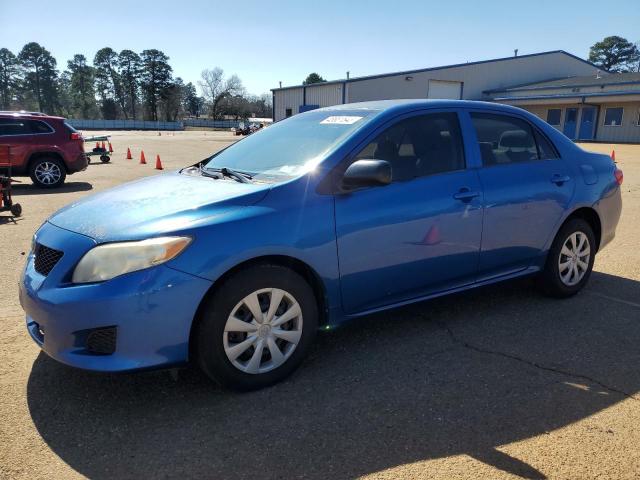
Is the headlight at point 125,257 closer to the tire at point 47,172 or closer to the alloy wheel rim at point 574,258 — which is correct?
the alloy wheel rim at point 574,258

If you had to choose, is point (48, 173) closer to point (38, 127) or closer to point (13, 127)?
point (38, 127)

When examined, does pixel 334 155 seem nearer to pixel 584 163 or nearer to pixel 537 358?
pixel 537 358

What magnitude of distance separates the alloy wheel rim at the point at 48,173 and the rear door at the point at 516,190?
38.1 ft

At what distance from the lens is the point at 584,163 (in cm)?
477

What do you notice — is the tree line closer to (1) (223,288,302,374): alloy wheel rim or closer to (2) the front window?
(2) the front window

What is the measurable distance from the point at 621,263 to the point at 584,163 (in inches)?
77.0

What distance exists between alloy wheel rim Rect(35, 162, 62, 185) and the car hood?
33.9 feet

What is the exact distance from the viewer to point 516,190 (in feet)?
13.8

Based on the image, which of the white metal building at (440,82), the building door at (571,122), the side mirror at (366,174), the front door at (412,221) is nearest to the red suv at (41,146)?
the front door at (412,221)

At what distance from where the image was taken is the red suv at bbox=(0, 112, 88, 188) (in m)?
12.2

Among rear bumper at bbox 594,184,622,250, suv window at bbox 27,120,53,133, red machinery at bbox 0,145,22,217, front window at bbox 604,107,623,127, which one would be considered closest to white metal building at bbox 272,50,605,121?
front window at bbox 604,107,623,127

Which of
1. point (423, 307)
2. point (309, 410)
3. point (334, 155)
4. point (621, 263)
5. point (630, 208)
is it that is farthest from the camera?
point (630, 208)

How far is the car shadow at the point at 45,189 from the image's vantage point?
39.1 feet

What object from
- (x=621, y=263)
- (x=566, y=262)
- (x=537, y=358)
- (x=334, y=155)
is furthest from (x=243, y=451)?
(x=621, y=263)
